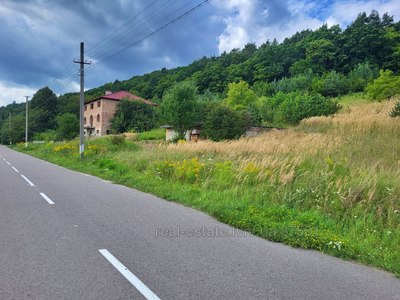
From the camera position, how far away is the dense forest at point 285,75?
6091cm

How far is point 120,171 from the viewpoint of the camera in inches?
595

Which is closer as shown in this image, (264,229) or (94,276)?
(94,276)

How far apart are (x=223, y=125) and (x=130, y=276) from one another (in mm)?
30563

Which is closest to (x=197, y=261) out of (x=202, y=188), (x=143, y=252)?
(x=143, y=252)

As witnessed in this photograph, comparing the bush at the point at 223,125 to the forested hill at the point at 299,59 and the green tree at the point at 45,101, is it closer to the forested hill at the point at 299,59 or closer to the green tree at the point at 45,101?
the forested hill at the point at 299,59

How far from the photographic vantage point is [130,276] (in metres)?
3.96

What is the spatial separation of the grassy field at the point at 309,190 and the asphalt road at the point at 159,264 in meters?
0.44

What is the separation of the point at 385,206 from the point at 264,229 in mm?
2840

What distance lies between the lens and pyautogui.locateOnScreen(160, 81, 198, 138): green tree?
37625mm

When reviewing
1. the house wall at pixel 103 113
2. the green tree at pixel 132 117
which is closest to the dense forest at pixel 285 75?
the green tree at pixel 132 117

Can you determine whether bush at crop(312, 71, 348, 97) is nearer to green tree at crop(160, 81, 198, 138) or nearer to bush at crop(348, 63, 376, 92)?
bush at crop(348, 63, 376, 92)

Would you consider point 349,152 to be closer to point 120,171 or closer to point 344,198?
point 344,198

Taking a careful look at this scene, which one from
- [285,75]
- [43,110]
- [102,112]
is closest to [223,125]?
[102,112]

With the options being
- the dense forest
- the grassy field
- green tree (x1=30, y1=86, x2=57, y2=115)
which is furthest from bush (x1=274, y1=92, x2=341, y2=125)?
green tree (x1=30, y1=86, x2=57, y2=115)
